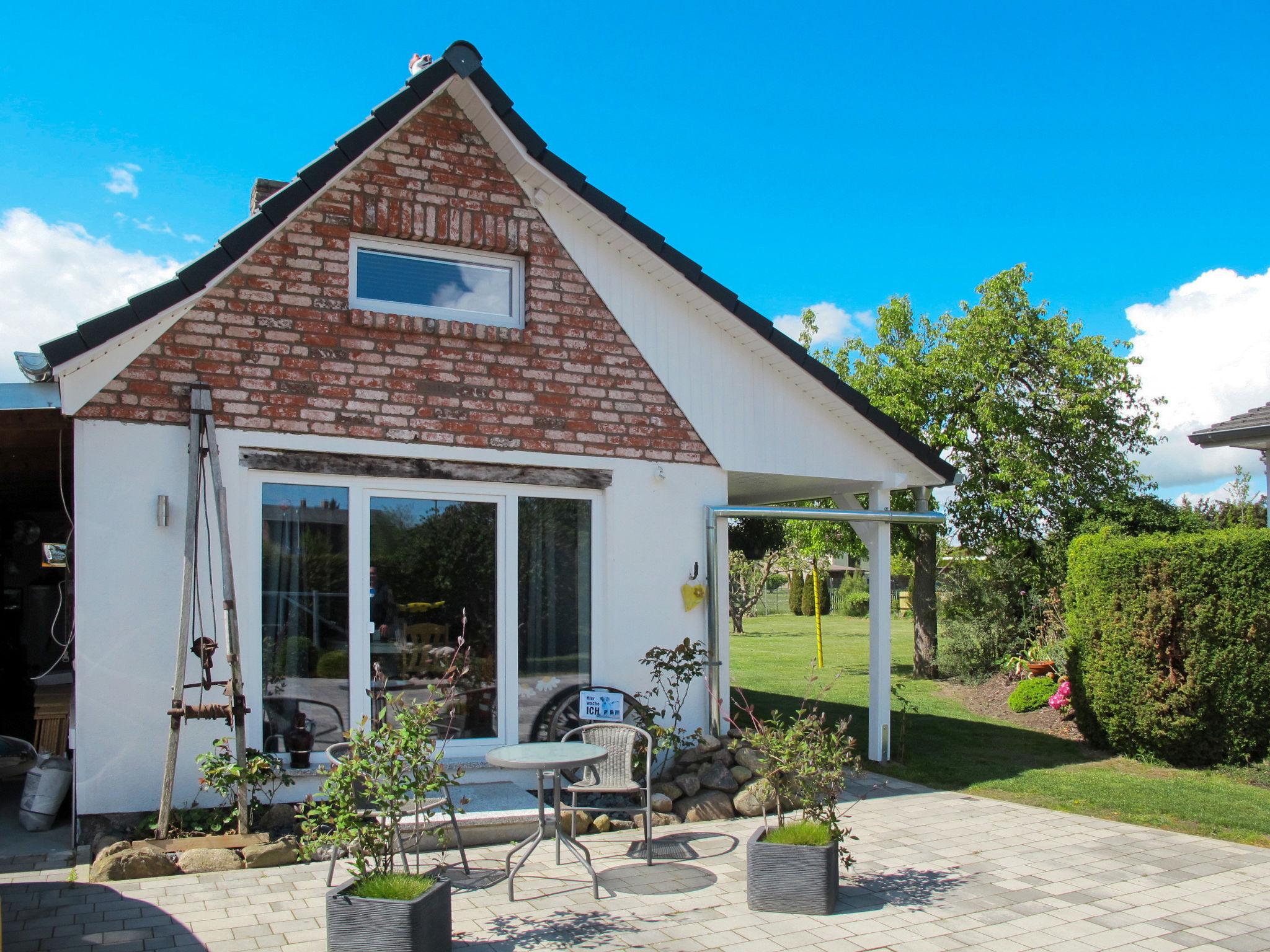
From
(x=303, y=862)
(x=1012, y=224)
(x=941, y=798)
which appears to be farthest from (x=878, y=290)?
(x=303, y=862)

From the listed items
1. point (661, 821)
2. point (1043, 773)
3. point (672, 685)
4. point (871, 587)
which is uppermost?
point (871, 587)

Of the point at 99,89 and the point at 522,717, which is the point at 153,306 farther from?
the point at 522,717

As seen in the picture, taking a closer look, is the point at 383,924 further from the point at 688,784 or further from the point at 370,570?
the point at 688,784

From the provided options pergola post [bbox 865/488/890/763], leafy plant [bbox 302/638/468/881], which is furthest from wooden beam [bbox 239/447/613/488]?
pergola post [bbox 865/488/890/763]

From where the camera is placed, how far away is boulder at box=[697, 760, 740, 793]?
26.0 feet

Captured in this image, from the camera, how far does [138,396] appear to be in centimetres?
695

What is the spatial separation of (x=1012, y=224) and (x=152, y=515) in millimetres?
13756

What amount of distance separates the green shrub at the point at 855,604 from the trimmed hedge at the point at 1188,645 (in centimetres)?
2883

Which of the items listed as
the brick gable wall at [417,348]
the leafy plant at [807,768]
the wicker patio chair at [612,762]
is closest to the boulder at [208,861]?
the wicker patio chair at [612,762]

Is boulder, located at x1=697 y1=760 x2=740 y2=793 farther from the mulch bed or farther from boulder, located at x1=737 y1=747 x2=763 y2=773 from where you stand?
the mulch bed

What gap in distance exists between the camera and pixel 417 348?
7883 millimetres

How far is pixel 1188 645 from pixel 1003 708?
5127 millimetres

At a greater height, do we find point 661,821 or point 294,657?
point 294,657

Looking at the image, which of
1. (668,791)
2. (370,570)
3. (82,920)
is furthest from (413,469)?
(82,920)
